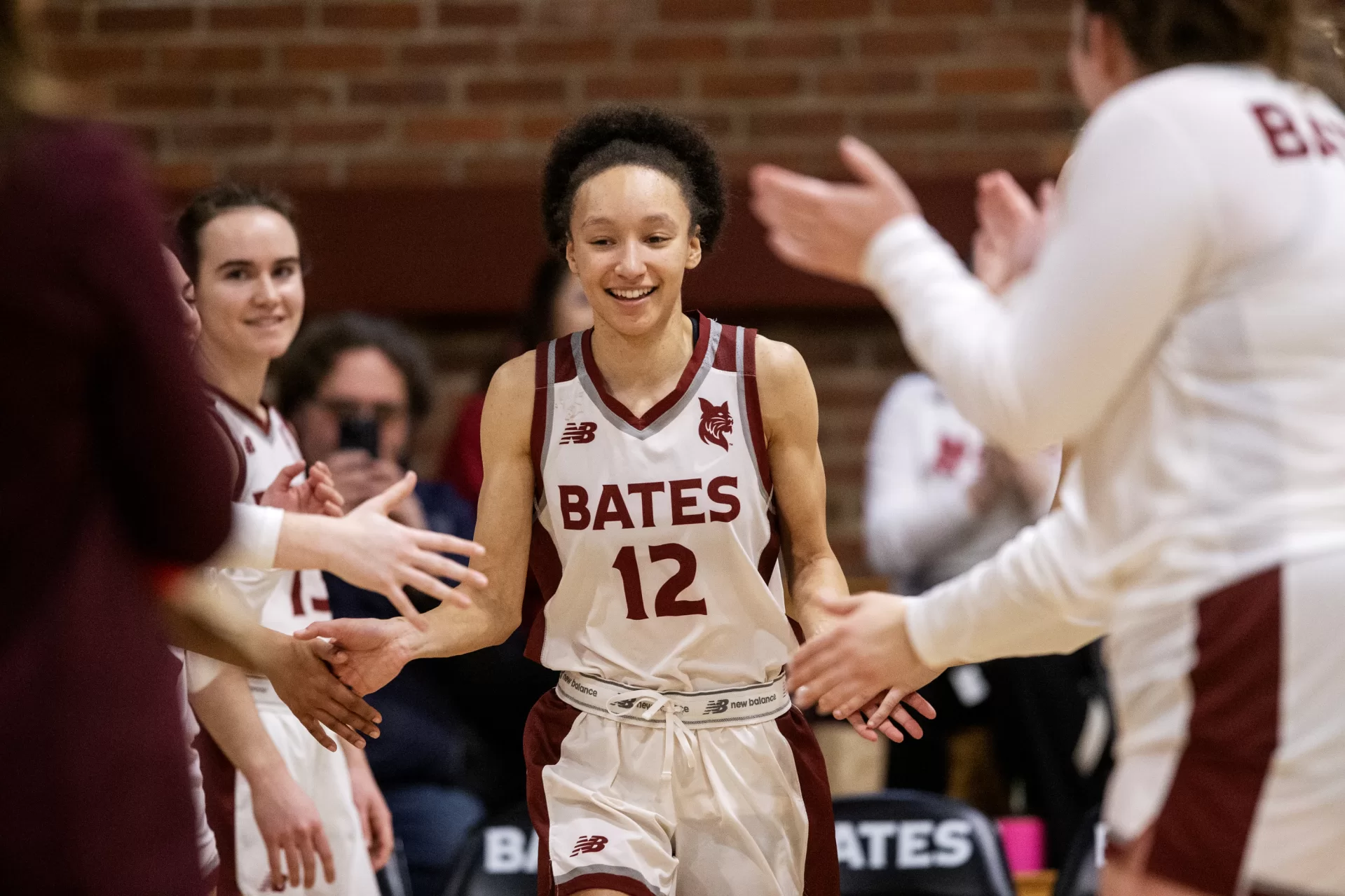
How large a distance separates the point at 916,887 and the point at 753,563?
1.06 m

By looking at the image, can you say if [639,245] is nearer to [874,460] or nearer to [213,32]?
[874,460]

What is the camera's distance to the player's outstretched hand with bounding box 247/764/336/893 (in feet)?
9.79

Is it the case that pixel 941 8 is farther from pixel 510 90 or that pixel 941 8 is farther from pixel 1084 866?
pixel 1084 866

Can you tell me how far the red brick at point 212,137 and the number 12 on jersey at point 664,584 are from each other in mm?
3841

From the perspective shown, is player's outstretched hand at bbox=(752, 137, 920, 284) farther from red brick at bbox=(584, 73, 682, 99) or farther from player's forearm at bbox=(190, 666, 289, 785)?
red brick at bbox=(584, 73, 682, 99)

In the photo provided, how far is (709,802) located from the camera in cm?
276

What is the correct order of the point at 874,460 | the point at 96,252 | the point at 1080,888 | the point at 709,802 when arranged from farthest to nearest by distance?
the point at 874,460, the point at 1080,888, the point at 709,802, the point at 96,252

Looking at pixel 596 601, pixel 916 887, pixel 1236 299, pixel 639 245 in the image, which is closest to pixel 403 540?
pixel 596 601

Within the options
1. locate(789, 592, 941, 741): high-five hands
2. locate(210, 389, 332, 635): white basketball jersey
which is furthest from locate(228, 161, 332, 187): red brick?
locate(789, 592, 941, 741): high-five hands

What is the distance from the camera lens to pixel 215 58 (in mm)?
6062

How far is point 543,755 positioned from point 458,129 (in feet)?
12.0

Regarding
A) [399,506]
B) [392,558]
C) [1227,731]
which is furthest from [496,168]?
[1227,731]

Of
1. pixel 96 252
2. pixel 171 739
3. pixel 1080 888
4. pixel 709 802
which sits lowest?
pixel 1080 888

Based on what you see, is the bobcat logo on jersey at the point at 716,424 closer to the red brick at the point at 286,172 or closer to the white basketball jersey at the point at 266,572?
the white basketball jersey at the point at 266,572
